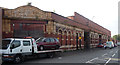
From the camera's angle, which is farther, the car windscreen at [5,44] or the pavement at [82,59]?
the pavement at [82,59]

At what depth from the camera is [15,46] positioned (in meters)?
12.8

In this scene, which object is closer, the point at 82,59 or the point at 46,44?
the point at 82,59

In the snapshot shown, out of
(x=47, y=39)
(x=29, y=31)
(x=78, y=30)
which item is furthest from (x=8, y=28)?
(x=78, y=30)

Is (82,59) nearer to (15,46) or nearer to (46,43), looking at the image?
(46,43)

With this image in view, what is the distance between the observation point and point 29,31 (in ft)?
71.6

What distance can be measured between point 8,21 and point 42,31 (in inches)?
225

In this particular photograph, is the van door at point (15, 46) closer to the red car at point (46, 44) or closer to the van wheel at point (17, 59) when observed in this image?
the van wheel at point (17, 59)

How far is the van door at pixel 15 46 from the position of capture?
490 inches

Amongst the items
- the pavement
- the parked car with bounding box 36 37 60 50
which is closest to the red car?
the parked car with bounding box 36 37 60 50

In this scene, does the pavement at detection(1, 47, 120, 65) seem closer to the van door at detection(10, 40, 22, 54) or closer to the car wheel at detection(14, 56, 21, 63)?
the car wheel at detection(14, 56, 21, 63)

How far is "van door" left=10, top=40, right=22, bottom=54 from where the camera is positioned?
12.4 meters

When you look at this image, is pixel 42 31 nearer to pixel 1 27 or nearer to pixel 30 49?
pixel 1 27

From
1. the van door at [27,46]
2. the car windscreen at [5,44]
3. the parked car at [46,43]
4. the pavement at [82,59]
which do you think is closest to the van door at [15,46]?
the car windscreen at [5,44]

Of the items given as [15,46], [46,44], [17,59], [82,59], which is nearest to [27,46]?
[15,46]
